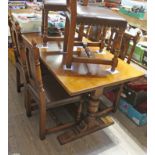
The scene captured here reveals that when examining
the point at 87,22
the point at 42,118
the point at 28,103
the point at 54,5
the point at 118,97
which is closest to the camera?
the point at 87,22

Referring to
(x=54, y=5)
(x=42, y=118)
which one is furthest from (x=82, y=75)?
(x=54, y=5)

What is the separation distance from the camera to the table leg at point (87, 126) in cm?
160

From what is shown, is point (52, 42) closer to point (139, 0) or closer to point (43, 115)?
point (43, 115)

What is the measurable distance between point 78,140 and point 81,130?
0.29 ft

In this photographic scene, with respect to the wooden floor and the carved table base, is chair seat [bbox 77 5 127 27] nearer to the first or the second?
the carved table base

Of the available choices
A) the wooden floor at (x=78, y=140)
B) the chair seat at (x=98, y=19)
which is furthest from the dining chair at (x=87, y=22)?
the wooden floor at (x=78, y=140)

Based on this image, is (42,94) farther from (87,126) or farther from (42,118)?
(87,126)

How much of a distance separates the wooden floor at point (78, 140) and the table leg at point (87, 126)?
0.04m

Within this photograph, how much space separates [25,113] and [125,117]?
3.39 feet

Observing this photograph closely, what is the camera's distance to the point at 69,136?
5.47 feet

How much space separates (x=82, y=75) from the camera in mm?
1379

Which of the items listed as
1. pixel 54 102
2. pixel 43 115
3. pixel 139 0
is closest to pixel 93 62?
pixel 54 102

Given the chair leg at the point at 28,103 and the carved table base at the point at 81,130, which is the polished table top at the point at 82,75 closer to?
the chair leg at the point at 28,103

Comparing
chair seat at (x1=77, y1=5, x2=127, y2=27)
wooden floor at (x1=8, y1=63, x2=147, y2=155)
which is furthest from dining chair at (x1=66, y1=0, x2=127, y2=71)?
wooden floor at (x1=8, y1=63, x2=147, y2=155)
